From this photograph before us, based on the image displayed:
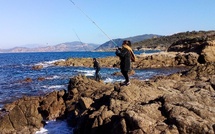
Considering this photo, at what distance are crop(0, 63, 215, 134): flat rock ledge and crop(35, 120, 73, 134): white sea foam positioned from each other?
0.36 m

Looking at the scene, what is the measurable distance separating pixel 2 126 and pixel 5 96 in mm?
12979

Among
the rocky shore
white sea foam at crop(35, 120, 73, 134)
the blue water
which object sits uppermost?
the rocky shore

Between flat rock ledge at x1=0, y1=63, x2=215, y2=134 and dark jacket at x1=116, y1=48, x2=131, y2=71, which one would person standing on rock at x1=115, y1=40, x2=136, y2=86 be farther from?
flat rock ledge at x1=0, y1=63, x2=215, y2=134

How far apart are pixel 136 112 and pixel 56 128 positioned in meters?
6.75

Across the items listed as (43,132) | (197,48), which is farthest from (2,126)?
(197,48)

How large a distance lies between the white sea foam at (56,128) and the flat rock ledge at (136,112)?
1.19ft

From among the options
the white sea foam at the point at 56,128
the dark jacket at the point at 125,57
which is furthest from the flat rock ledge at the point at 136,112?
the dark jacket at the point at 125,57

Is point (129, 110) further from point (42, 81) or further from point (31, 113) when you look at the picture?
point (42, 81)

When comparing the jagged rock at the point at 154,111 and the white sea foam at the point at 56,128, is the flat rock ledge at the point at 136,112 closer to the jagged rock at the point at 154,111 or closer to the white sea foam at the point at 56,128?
the jagged rock at the point at 154,111

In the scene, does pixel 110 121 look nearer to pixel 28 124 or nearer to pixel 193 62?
pixel 28 124

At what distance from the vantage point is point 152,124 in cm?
979

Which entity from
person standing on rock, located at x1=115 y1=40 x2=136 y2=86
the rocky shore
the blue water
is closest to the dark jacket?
person standing on rock, located at x1=115 y1=40 x2=136 y2=86

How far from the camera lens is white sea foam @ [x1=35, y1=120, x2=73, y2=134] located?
50.2ft

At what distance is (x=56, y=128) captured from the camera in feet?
52.2
